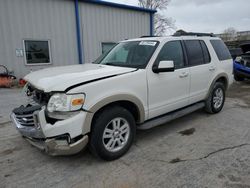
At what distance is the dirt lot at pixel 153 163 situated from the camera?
8.27 ft

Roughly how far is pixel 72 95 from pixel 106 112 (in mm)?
559

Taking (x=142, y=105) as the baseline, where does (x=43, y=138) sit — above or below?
below

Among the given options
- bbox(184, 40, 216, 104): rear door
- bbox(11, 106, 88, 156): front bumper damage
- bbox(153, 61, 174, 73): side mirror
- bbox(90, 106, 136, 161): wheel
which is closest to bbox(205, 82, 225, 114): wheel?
bbox(184, 40, 216, 104): rear door

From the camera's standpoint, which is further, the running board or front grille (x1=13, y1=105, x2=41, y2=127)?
the running board

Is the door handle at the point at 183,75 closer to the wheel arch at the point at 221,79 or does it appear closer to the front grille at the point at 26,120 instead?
the wheel arch at the point at 221,79

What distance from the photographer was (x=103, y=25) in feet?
38.8

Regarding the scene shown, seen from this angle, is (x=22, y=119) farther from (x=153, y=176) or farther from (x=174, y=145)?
(x=174, y=145)

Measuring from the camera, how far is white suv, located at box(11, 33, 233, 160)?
8.23 feet

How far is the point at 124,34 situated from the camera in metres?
12.8

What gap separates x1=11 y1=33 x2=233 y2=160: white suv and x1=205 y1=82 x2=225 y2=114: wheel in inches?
7.3

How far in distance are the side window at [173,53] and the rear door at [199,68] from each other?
0.73ft

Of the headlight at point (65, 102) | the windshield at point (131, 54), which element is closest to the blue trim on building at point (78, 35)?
the windshield at point (131, 54)

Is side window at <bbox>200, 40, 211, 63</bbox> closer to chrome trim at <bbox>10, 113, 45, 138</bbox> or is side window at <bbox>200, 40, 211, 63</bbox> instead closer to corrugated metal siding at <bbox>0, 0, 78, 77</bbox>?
chrome trim at <bbox>10, 113, 45, 138</bbox>

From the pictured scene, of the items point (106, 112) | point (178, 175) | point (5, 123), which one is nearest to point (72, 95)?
point (106, 112)
